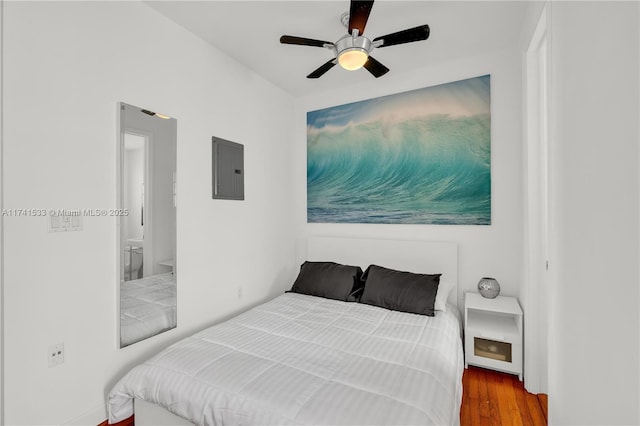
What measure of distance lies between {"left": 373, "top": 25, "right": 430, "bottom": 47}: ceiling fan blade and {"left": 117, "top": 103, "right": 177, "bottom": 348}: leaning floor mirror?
1614 mm

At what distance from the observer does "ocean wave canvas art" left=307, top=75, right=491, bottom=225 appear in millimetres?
2680

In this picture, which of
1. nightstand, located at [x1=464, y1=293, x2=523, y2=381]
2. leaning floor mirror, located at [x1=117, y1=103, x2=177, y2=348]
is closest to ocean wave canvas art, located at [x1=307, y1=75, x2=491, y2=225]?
nightstand, located at [x1=464, y1=293, x2=523, y2=381]

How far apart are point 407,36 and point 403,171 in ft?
4.63

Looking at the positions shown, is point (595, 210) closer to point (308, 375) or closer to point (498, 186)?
point (308, 375)

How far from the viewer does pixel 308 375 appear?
1464mm

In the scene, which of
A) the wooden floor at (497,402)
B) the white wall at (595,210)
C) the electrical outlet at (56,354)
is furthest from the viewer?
the wooden floor at (497,402)

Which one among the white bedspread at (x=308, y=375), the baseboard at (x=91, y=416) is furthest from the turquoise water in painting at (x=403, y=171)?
the baseboard at (x=91, y=416)

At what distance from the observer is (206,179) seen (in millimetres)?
2455

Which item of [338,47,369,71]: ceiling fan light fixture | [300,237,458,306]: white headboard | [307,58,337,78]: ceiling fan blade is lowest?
[300,237,458,306]: white headboard

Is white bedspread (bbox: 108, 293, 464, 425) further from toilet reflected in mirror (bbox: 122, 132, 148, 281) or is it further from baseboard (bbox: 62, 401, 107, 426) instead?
toilet reflected in mirror (bbox: 122, 132, 148, 281)

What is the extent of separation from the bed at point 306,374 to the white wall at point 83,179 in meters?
0.35

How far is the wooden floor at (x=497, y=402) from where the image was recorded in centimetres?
181

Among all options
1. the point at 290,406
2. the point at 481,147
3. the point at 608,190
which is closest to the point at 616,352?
the point at 608,190

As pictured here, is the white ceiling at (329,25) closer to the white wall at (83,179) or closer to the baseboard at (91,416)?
the white wall at (83,179)
